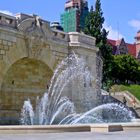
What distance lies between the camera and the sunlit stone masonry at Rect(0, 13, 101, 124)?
66.3ft

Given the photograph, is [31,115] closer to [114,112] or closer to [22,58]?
[22,58]

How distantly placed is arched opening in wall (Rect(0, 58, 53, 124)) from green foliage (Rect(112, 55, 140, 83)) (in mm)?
48004

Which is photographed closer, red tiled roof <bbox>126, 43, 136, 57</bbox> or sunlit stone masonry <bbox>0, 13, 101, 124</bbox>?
sunlit stone masonry <bbox>0, 13, 101, 124</bbox>

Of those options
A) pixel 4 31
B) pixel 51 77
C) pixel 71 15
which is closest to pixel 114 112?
pixel 51 77

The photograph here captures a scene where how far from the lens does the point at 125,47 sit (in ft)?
332

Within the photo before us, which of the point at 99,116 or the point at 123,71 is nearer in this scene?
the point at 99,116

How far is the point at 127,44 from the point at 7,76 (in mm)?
89940

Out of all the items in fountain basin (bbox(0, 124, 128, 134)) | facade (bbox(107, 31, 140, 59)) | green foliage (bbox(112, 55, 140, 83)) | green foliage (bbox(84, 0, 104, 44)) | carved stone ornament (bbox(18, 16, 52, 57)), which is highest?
facade (bbox(107, 31, 140, 59))

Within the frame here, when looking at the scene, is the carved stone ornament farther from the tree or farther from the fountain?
the tree

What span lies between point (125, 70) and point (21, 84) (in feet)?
173

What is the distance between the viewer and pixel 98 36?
47688 millimetres

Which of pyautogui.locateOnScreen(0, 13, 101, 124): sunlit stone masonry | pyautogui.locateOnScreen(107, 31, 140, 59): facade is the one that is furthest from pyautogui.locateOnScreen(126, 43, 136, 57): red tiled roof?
pyautogui.locateOnScreen(0, 13, 101, 124): sunlit stone masonry

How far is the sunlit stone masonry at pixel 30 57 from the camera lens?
20203 millimetres

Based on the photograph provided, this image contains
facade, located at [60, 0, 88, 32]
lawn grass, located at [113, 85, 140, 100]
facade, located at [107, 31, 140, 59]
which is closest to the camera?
lawn grass, located at [113, 85, 140, 100]
